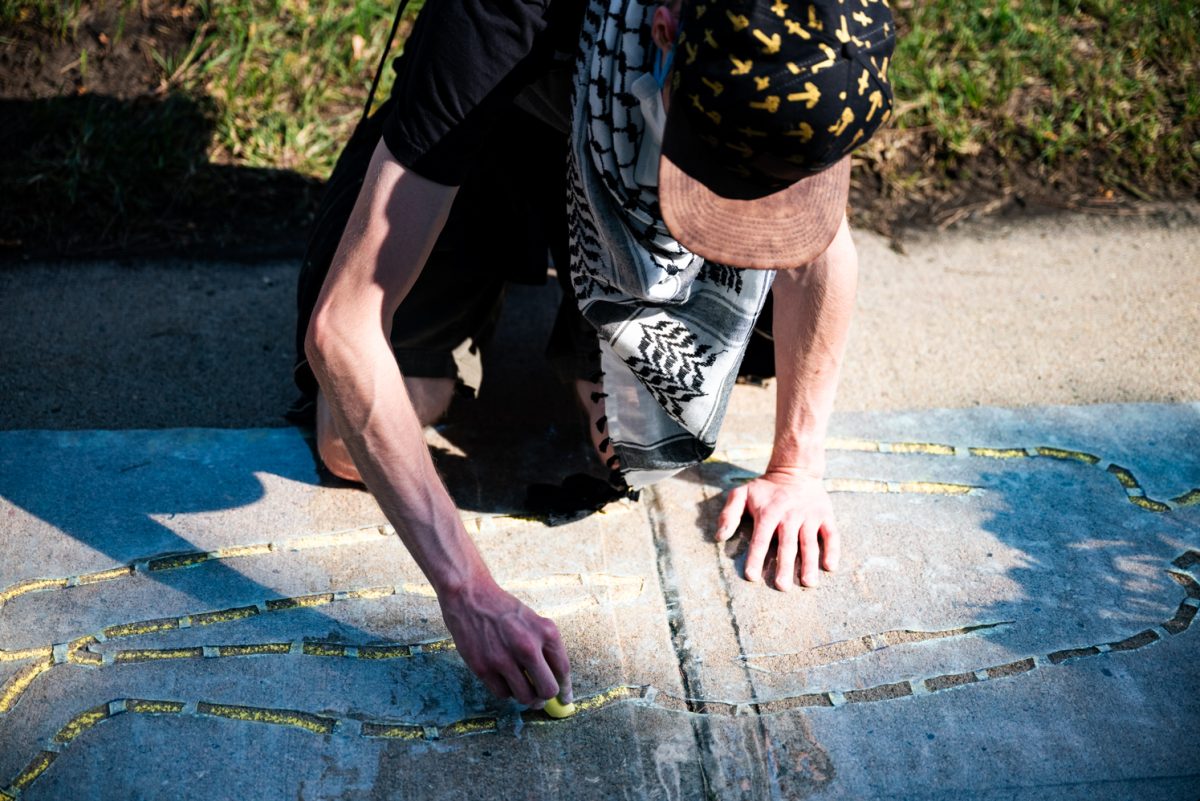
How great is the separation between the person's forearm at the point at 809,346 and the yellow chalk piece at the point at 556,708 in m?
0.66

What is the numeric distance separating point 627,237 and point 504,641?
26.9 inches

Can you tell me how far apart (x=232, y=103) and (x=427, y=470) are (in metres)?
1.77

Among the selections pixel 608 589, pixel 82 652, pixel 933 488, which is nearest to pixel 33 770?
pixel 82 652

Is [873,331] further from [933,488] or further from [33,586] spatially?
[33,586]

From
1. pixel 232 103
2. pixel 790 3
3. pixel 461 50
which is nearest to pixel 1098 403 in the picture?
pixel 790 3

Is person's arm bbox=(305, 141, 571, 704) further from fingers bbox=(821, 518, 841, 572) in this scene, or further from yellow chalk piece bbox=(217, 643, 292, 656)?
fingers bbox=(821, 518, 841, 572)

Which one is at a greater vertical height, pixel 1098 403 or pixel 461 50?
pixel 461 50

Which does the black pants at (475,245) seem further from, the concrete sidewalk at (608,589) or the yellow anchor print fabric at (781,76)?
the yellow anchor print fabric at (781,76)

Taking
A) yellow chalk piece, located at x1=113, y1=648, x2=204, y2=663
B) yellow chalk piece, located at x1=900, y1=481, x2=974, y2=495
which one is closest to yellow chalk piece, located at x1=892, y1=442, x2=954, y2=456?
yellow chalk piece, located at x1=900, y1=481, x2=974, y2=495

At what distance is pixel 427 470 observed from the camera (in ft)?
5.60

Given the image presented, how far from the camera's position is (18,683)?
1.74 metres

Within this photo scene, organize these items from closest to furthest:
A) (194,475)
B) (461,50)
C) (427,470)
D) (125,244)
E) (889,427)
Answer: (461,50) → (427,470) → (194,475) → (889,427) → (125,244)

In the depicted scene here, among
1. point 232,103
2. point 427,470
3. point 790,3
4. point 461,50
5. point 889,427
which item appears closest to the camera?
point 790,3

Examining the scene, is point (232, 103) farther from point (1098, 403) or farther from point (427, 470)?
point (1098, 403)
